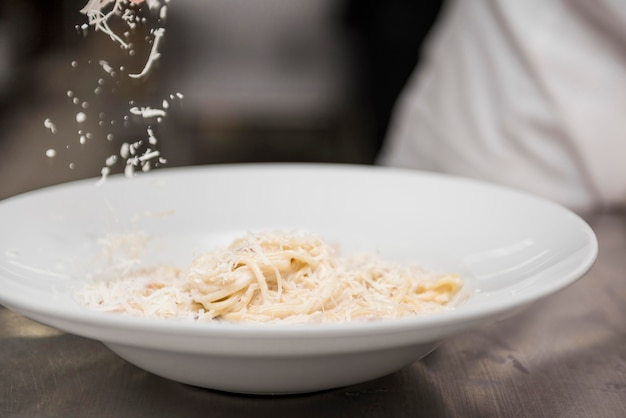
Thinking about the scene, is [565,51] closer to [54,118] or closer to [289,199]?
[289,199]

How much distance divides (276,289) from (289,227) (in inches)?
9.6

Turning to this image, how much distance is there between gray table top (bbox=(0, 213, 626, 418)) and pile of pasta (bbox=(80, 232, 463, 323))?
2.7 inches

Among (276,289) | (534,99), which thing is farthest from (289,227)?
(534,99)

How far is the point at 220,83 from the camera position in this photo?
4.71m

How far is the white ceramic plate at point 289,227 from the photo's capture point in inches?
19.9

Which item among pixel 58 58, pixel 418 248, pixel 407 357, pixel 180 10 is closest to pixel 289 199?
pixel 418 248

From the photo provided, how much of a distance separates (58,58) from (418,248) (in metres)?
3.46

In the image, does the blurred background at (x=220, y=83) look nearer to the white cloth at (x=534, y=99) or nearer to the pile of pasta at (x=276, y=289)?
the white cloth at (x=534, y=99)

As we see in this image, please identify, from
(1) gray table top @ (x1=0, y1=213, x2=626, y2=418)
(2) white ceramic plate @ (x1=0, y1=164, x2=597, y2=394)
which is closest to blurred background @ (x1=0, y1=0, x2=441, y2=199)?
(2) white ceramic plate @ (x1=0, y1=164, x2=597, y2=394)

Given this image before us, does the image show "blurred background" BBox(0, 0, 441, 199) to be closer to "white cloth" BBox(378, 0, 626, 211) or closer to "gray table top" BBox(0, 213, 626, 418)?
"white cloth" BBox(378, 0, 626, 211)

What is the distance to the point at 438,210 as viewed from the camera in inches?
38.0

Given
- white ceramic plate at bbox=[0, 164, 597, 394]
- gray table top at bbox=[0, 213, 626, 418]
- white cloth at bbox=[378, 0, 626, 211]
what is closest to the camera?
white ceramic plate at bbox=[0, 164, 597, 394]

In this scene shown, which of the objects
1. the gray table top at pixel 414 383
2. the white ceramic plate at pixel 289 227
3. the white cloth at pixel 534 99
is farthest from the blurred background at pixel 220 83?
the gray table top at pixel 414 383

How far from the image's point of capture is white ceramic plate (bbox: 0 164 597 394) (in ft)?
1.65
